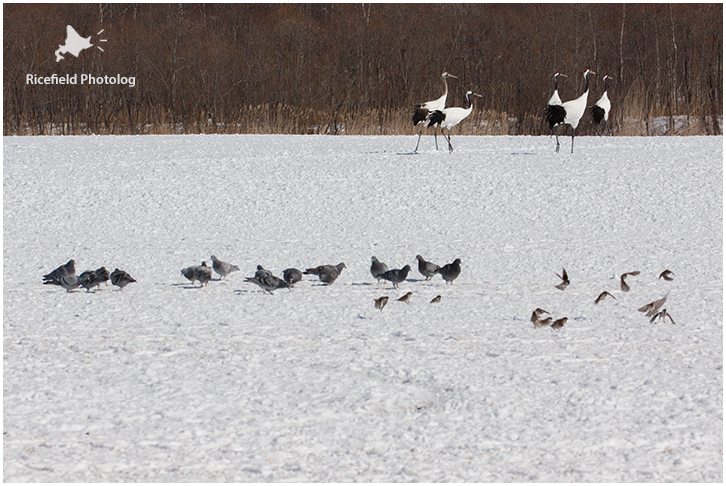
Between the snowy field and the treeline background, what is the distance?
6.03m

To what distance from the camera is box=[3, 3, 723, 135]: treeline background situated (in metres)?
18.6

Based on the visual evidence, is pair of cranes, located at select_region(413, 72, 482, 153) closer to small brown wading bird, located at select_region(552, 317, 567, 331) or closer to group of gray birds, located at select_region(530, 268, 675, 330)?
group of gray birds, located at select_region(530, 268, 675, 330)

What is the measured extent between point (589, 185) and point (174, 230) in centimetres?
515

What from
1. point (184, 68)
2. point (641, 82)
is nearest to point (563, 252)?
point (641, 82)

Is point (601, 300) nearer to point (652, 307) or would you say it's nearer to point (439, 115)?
point (652, 307)

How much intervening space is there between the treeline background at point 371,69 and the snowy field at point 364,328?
603 cm

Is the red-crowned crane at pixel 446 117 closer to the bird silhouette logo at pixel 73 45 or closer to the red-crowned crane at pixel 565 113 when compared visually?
the red-crowned crane at pixel 565 113

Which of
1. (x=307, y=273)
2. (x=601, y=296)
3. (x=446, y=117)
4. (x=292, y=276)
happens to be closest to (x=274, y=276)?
(x=292, y=276)

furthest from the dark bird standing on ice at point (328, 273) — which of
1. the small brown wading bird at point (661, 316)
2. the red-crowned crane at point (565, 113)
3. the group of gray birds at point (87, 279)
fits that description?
the red-crowned crane at point (565, 113)

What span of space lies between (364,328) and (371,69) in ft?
57.7

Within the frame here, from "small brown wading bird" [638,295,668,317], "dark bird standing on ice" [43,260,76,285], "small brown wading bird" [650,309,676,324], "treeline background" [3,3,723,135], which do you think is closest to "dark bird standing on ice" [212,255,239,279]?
"dark bird standing on ice" [43,260,76,285]

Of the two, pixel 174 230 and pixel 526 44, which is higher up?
pixel 526 44

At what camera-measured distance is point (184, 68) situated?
880 inches

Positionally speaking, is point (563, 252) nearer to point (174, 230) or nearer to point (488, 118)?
point (174, 230)
